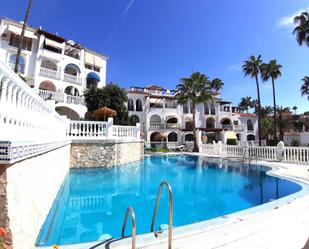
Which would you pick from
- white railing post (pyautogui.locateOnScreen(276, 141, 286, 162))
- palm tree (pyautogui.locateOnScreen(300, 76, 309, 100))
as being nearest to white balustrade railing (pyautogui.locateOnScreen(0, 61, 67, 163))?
white railing post (pyautogui.locateOnScreen(276, 141, 286, 162))

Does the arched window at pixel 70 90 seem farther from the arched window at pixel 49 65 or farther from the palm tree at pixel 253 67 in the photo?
the palm tree at pixel 253 67

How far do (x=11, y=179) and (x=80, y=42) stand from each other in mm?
36636

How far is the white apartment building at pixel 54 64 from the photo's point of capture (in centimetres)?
2631

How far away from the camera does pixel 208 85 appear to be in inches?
1287

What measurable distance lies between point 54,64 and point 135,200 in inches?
1167

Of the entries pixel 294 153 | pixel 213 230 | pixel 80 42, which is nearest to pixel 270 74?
pixel 294 153

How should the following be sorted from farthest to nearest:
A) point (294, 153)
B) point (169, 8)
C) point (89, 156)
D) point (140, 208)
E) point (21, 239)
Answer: point (169, 8) → point (294, 153) → point (89, 156) → point (140, 208) → point (21, 239)

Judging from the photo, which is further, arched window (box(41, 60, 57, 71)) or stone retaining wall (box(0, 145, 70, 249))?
arched window (box(41, 60, 57, 71))

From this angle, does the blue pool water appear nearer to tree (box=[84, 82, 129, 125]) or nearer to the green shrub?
tree (box=[84, 82, 129, 125])

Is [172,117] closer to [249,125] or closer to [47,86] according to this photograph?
[249,125]

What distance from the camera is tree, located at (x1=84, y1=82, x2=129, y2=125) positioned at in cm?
2633

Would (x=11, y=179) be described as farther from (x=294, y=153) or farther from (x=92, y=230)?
(x=294, y=153)

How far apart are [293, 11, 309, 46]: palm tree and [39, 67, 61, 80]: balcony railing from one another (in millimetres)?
31278

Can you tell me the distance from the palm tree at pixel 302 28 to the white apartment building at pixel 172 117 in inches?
689
